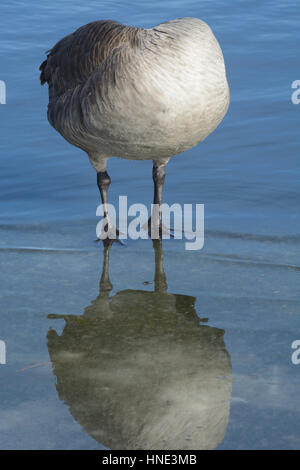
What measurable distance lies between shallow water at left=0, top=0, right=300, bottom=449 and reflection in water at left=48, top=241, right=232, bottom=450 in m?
0.01

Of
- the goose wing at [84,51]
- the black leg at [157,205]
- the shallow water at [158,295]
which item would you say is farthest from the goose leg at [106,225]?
the goose wing at [84,51]

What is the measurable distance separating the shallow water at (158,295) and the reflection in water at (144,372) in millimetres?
10

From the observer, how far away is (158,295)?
5.20m

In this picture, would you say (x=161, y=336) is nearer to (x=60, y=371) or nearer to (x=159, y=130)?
(x=60, y=371)

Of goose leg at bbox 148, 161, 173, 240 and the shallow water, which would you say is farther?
goose leg at bbox 148, 161, 173, 240

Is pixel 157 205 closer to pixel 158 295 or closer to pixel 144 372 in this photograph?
pixel 158 295

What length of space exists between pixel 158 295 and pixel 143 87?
1.46 m

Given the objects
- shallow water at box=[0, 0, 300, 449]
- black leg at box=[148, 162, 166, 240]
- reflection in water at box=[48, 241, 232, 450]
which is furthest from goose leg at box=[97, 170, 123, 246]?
reflection in water at box=[48, 241, 232, 450]

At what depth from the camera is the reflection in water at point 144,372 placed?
3590 mm

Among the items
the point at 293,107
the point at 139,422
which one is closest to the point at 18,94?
the point at 293,107

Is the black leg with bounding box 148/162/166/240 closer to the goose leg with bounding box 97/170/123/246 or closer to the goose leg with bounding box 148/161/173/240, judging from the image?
the goose leg with bounding box 148/161/173/240

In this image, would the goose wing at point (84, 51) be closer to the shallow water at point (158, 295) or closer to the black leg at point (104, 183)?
the black leg at point (104, 183)

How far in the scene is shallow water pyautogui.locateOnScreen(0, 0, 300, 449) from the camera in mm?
3682

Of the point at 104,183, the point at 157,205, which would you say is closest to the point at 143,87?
the point at 104,183
